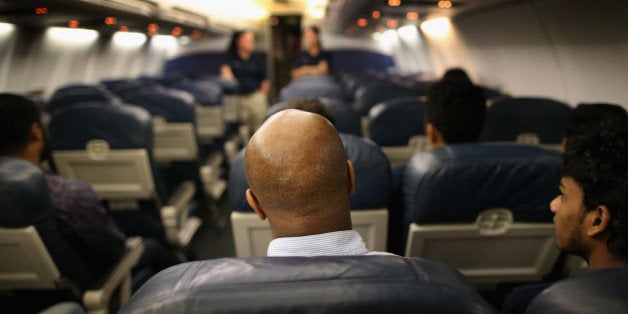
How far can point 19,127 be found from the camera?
2029 mm

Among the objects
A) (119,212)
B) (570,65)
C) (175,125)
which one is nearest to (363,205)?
(119,212)

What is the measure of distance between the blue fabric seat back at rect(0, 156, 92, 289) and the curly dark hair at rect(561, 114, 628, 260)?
6.59 feet

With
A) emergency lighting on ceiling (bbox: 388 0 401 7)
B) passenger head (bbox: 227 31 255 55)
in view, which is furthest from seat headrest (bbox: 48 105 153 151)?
passenger head (bbox: 227 31 255 55)

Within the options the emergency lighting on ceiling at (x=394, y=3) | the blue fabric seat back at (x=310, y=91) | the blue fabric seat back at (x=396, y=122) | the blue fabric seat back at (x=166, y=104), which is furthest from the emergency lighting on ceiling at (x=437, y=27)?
the blue fabric seat back at (x=166, y=104)

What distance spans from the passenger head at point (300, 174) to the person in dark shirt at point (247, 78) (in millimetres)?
7023

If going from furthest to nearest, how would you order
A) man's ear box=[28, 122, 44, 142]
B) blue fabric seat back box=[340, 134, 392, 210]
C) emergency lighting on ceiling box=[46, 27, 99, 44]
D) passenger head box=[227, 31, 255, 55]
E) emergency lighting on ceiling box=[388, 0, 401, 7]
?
passenger head box=[227, 31, 255, 55] < emergency lighting on ceiling box=[46, 27, 99, 44] < emergency lighting on ceiling box=[388, 0, 401, 7] < man's ear box=[28, 122, 44, 142] < blue fabric seat back box=[340, 134, 392, 210]

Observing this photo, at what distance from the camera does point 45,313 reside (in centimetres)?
150

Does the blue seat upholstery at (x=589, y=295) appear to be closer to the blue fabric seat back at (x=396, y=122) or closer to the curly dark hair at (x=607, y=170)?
the curly dark hair at (x=607, y=170)

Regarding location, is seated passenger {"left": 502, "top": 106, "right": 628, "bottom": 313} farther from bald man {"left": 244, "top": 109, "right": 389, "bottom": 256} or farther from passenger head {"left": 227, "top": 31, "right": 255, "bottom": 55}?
passenger head {"left": 227, "top": 31, "right": 255, "bottom": 55}

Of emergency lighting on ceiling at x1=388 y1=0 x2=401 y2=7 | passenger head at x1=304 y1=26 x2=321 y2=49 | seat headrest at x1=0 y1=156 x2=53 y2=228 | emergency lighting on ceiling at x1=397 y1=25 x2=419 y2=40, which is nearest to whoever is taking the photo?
seat headrest at x1=0 y1=156 x2=53 y2=228

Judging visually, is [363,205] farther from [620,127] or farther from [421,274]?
[421,274]

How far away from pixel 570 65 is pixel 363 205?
14.0 ft

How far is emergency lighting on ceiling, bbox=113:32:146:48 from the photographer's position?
1000 centimetres

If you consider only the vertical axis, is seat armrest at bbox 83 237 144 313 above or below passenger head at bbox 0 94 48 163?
below
